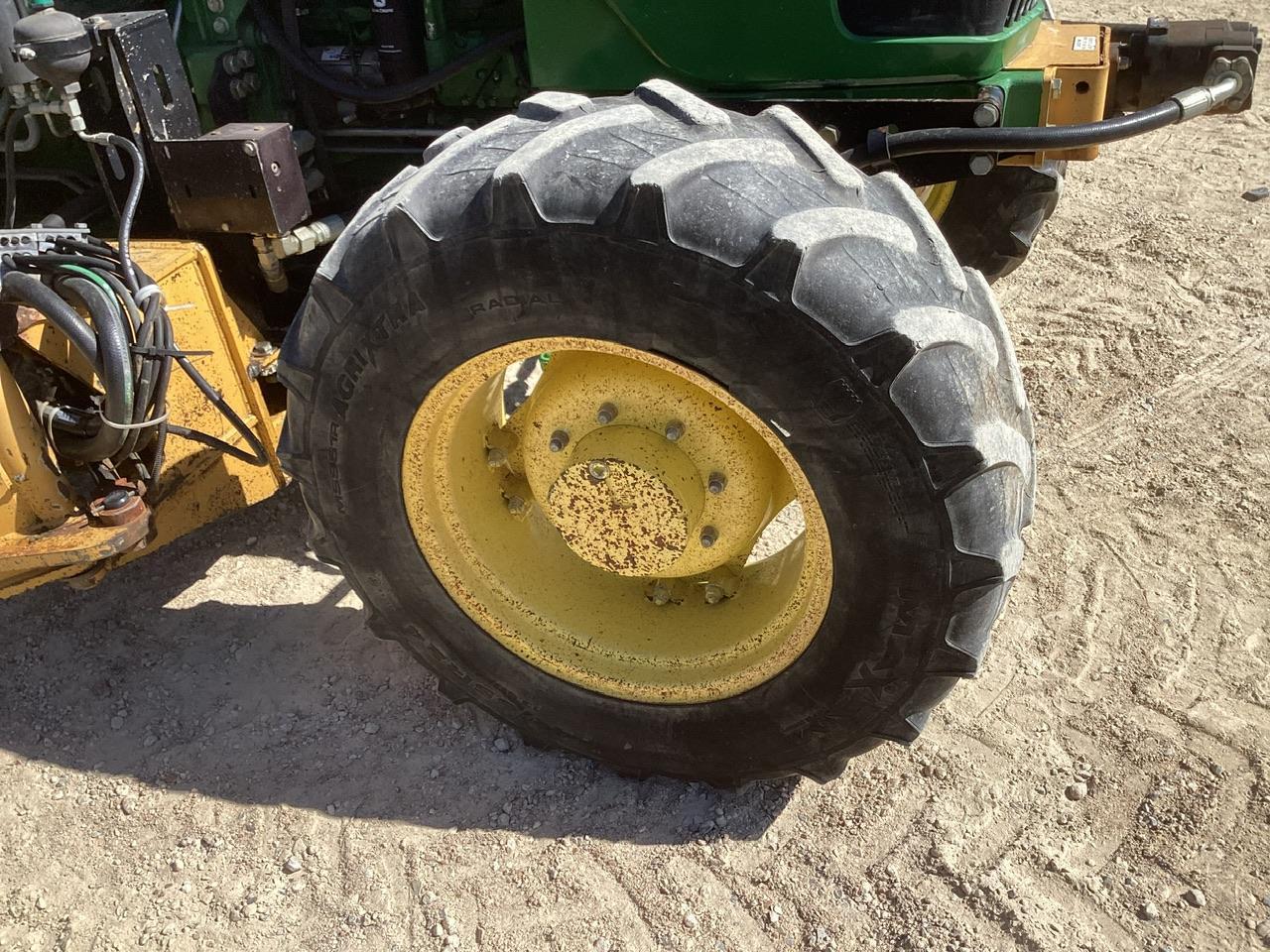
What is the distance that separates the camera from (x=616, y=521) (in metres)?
2.43

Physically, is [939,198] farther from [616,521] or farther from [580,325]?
[580,325]

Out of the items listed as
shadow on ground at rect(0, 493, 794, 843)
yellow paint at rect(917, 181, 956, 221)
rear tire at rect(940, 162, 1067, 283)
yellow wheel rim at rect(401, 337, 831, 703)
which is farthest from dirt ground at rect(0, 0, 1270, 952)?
yellow paint at rect(917, 181, 956, 221)

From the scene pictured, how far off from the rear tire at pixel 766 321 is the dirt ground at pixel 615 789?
407 millimetres

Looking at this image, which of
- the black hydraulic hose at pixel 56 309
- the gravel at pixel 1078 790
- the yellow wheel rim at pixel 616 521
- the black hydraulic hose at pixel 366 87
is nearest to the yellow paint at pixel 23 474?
the black hydraulic hose at pixel 56 309

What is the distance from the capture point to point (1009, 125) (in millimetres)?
2691

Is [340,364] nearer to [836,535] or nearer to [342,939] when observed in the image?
[836,535]

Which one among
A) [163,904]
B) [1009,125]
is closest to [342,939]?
[163,904]

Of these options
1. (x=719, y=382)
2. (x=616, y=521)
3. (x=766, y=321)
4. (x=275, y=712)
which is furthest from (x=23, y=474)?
(x=766, y=321)

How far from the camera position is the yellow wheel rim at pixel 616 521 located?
2316mm

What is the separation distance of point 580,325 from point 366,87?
1.29 m

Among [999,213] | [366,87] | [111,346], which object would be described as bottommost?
[999,213]

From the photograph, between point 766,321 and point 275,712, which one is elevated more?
point 766,321

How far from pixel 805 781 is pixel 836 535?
0.84 m

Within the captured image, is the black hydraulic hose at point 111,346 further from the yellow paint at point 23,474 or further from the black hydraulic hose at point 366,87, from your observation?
the black hydraulic hose at point 366,87
